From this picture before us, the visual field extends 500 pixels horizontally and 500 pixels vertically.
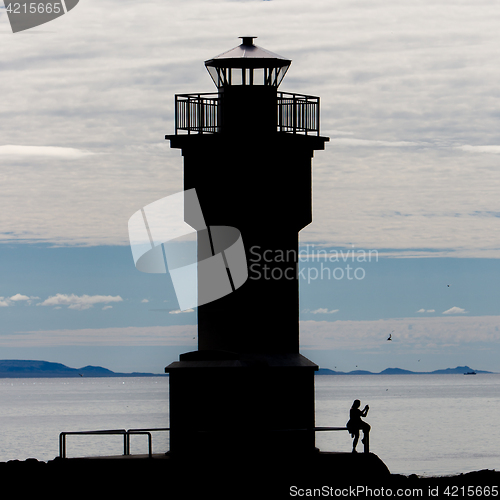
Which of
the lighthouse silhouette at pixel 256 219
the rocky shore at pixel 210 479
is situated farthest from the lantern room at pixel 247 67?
the rocky shore at pixel 210 479

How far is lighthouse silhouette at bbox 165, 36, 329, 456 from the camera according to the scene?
19.5 meters

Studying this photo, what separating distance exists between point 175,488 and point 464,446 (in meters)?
49.1

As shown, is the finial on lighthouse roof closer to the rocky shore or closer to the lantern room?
the lantern room

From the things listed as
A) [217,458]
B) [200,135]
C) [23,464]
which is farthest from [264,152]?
[23,464]

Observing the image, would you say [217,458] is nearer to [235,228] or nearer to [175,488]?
[175,488]

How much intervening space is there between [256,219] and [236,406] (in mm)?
4137

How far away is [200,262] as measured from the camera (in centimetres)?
2064

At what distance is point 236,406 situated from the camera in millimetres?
19266

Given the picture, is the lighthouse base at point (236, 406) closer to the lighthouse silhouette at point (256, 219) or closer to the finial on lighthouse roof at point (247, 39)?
the lighthouse silhouette at point (256, 219)

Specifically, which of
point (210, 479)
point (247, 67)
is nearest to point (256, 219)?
point (247, 67)

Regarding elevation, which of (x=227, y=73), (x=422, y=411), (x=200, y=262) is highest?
(x=227, y=73)

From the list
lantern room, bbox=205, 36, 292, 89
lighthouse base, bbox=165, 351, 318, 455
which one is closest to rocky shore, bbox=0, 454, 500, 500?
lighthouse base, bbox=165, 351, 318, 455

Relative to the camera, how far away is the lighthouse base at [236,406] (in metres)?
18.9

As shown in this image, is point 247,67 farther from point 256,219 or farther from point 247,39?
point 256,219
